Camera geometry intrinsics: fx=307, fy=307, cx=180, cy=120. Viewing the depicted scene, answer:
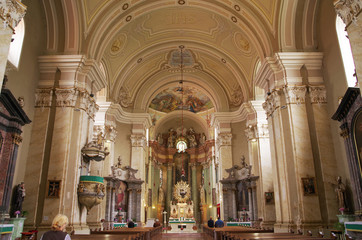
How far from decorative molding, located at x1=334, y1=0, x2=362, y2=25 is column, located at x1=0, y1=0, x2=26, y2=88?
638 centimetres

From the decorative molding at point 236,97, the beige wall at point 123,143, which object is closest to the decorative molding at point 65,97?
→ the beige wall at point 123,143

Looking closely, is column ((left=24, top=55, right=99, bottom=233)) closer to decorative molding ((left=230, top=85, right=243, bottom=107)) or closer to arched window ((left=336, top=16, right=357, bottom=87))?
arched window ((left=336, top=16, right=357, bottom=87))

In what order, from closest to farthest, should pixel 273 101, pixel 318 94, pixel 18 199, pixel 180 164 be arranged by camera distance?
1. pixel 18 199
2. pixel 318 94
3. pixel 273 101
4. pixel 180 164

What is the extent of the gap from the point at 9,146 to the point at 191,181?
22.0 m

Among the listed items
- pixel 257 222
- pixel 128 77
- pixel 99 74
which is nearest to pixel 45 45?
pixel 99 74

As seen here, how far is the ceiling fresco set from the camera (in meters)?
24.9

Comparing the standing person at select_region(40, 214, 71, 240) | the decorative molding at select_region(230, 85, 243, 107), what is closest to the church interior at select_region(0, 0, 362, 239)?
the decorative molding at select_region(230, 85, 243, 107)

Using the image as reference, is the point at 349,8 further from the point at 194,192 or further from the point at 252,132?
the point at 194,192

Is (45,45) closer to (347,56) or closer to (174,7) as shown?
(174,7)

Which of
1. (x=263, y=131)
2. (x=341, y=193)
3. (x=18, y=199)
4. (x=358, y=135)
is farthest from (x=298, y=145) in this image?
(x=18, y=199)

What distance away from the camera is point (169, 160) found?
2911 centimetres

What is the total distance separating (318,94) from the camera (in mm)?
10375

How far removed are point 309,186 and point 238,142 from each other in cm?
890

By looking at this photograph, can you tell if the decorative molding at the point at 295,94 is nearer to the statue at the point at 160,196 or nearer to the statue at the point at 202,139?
the statue at the point at 202,139
